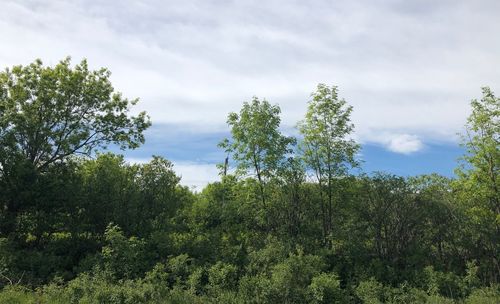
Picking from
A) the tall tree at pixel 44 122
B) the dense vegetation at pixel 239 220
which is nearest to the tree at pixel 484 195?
the dense vegetation at pixel 239 220

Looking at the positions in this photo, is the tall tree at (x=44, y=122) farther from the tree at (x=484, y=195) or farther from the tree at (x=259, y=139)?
the tree at (x=484, y=195)

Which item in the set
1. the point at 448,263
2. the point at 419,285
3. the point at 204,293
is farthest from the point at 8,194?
the point at 448,263

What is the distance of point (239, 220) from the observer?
65.0ft

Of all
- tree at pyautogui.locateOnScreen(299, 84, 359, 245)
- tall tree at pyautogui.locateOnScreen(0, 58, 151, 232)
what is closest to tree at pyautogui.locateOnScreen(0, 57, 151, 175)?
tall tree at pyautogui.locateOnScreen(0, 58, 151, 232)

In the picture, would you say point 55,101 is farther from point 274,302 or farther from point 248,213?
point 274,302

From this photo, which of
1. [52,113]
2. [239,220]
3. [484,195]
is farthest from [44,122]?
[484,195]

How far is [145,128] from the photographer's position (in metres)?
23.8

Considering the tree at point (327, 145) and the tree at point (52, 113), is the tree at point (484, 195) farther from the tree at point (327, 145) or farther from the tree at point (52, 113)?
the tree at point (52, 113)

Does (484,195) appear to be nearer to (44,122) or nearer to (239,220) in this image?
(239,220)

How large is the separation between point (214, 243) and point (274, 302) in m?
5.28

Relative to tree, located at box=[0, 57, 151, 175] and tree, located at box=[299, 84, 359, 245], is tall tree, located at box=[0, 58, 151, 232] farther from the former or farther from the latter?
tree, located at box=[299, 84, 359, 245]

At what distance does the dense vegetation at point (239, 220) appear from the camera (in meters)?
14.4

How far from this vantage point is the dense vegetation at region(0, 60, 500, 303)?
1441 centimetres

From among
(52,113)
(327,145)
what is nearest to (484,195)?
(327,145)
